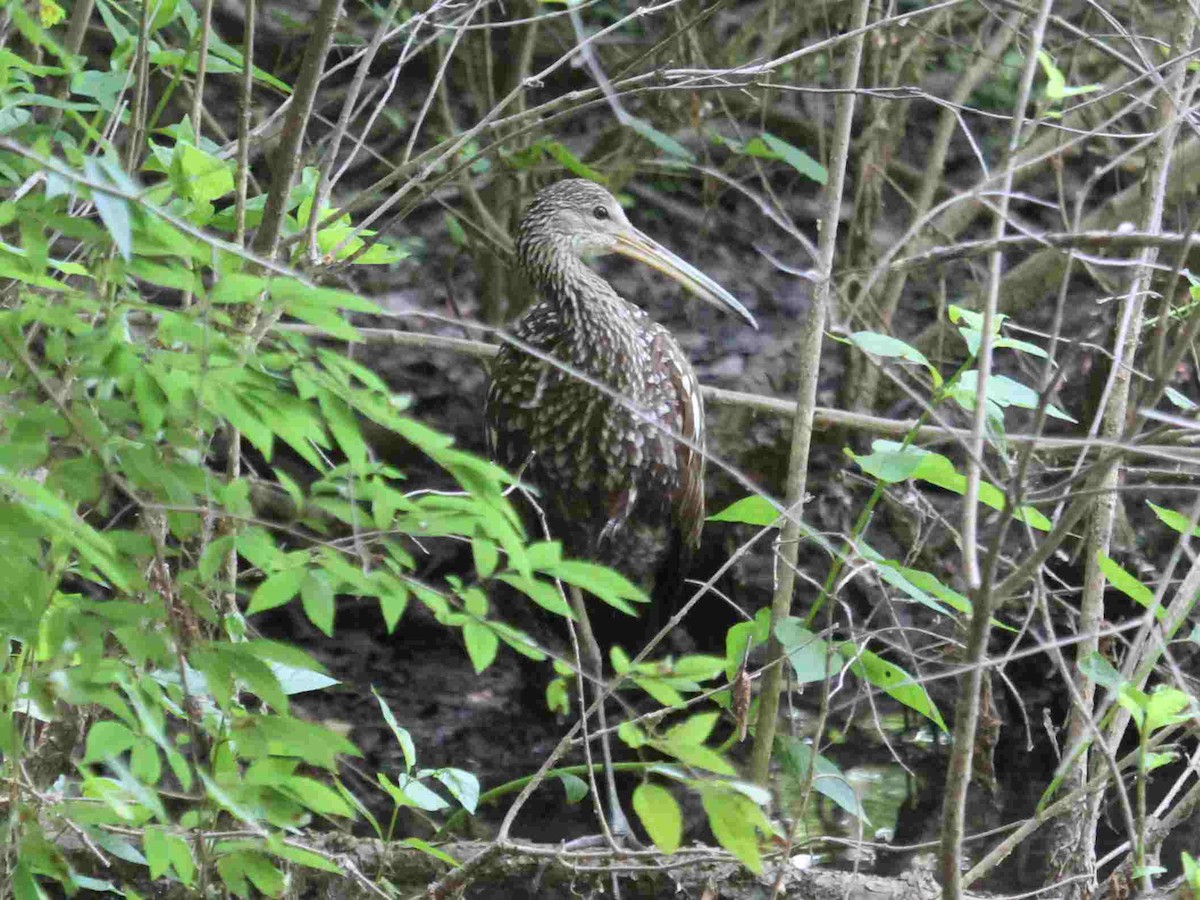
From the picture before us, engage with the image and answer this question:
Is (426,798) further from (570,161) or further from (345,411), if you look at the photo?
(570,161)

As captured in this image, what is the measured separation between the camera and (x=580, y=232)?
416cm

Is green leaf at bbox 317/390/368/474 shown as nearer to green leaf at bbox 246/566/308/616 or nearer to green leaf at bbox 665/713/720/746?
green leaf at bbox 246/566/308/616

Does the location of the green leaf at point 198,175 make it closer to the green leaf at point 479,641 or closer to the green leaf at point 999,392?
the green leaf at point 479,641

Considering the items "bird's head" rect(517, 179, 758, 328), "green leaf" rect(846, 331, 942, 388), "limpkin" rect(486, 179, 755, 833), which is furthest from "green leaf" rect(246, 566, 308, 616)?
"bird's head" rect(517, 179, 758, 328)

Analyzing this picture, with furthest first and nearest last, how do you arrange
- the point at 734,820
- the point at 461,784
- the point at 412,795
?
the point at 461,784
the point at 412,795
the point at 734,820

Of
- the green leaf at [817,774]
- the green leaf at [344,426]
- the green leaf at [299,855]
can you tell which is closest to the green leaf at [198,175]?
the green leaf at [344,426]

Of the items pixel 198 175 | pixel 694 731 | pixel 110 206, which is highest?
pixel 110 206

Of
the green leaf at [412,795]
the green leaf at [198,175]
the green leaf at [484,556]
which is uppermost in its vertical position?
the green leaf at [198,175]

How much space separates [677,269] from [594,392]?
429 mm

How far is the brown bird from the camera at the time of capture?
3.99m

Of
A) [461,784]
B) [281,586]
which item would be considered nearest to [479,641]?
[281,586]

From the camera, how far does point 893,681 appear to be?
229 cm

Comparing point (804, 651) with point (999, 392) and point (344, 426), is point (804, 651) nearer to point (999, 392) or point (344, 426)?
point (999, 392)

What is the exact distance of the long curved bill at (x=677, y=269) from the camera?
401 centimetres
